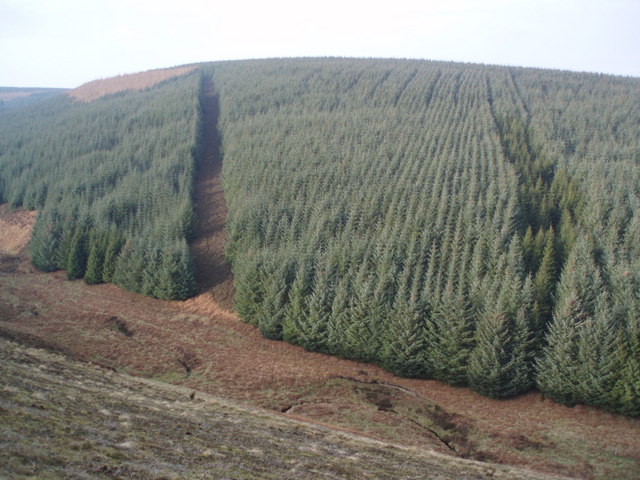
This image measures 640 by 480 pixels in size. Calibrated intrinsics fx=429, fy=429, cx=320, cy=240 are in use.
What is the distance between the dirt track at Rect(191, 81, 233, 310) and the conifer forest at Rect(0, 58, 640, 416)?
5.65ft

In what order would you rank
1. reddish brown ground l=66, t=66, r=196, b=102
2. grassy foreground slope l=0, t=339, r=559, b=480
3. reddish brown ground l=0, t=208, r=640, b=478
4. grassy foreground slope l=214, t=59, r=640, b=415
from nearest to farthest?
grassy foreground slope l=0, t=339, r=559, b=480, reddish brown ground l=0, t=208, r=640, b=478, grassy foreground slope l=214, t=59, r=640, b=415, reddish brown ground l=66, t=66, r=196, b=102

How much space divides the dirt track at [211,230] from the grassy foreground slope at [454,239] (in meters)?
2.37

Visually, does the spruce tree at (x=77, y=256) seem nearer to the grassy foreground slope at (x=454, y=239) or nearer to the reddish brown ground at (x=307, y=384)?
the reddish brown ground at (x=307, y=384)

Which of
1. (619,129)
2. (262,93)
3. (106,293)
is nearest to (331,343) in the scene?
(106,293)

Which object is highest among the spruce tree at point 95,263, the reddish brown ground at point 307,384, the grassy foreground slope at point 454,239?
the grassy foreground slope at point 454,239

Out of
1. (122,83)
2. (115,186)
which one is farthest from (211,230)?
(122,83)

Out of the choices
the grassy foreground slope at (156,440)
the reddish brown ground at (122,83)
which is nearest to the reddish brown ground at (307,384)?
the grassy foreground slope at (156,440)

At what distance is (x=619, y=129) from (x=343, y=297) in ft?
181

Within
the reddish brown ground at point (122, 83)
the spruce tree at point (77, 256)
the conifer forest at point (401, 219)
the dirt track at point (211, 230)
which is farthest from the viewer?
the reddish brown ground at point (122, 83)

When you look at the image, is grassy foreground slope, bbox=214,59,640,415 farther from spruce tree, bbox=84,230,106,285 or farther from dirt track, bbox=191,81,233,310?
spruce tree, bbox=84,230,106,285

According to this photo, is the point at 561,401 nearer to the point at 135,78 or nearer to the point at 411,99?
the point at 411,99

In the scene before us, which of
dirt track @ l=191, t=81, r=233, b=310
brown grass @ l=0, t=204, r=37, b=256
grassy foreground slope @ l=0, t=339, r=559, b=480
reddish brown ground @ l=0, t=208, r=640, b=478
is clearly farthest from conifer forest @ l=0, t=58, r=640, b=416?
grassy foreground slope @ l=0, t=339, r=559, b=480

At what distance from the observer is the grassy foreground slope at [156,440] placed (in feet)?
32.3

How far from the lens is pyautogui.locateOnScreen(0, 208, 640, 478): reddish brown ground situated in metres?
20.3
